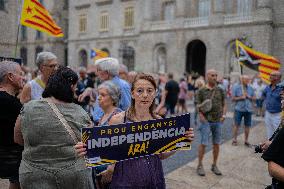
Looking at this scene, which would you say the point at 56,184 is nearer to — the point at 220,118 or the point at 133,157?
the point at 133,157

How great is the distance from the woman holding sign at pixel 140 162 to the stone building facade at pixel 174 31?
807 inches

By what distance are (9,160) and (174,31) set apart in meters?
23.8

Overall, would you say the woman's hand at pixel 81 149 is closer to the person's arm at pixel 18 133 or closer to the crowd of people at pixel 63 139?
the crowd of people at pixel 63 139

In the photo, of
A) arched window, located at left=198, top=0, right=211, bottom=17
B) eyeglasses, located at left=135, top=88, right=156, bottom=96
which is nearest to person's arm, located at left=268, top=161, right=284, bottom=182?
eyeglasses, located at left=135, top=88, right=156, bottom=96

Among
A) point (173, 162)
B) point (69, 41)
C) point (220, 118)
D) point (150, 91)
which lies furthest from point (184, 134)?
point (69, 41)

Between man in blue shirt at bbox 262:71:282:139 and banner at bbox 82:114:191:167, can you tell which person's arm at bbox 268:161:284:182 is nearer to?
banner at bbox 82:114:191:167

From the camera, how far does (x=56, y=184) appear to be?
2.41 m

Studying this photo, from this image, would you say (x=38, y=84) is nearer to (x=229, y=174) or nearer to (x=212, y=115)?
(x=212, y=115)

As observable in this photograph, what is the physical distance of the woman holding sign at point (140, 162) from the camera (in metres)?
2.35

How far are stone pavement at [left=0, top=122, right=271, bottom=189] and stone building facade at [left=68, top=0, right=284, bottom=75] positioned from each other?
16213mm

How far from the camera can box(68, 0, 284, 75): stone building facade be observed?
2198cm

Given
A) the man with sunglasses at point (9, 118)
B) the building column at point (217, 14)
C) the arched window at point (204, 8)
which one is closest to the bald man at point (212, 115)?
the man with sunglasses at point (9, 118)

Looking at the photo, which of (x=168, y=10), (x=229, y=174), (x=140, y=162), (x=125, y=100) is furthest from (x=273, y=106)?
(x=168, y=10)

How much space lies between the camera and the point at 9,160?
295 cm
